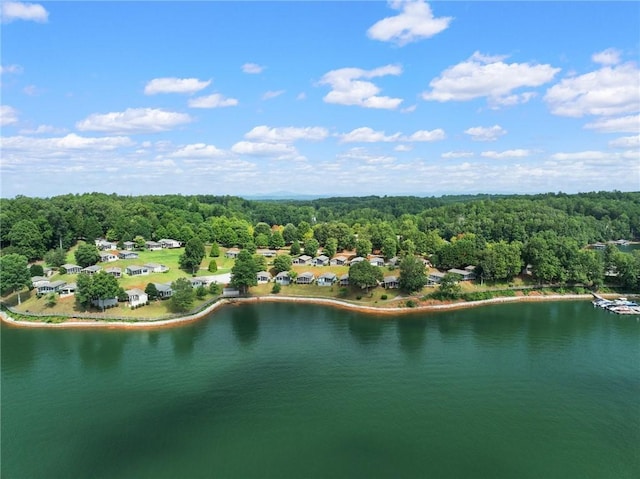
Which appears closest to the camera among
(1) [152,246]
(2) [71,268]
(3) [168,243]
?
(2) [71,268]

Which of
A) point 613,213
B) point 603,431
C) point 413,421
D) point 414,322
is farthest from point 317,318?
point 613,213

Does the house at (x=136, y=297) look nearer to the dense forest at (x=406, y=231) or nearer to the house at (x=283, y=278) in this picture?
the house at (x=283, y=278)

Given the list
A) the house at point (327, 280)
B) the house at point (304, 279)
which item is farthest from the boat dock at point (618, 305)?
the house at point (304, 279)

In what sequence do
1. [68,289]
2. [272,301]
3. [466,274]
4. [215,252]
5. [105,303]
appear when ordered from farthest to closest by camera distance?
[215,252], [466,274], [272,301], [68,289], [105,303]

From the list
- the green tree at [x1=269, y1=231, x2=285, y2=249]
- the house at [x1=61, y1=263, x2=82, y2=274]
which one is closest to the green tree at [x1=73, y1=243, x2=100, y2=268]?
the house at [x1=61, y1=263, x2=82, y2=274]

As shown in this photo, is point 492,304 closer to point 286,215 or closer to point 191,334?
point 191,334

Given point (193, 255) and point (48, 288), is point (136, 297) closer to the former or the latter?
point (48, 288)

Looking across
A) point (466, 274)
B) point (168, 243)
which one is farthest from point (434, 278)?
point (168, 243)
